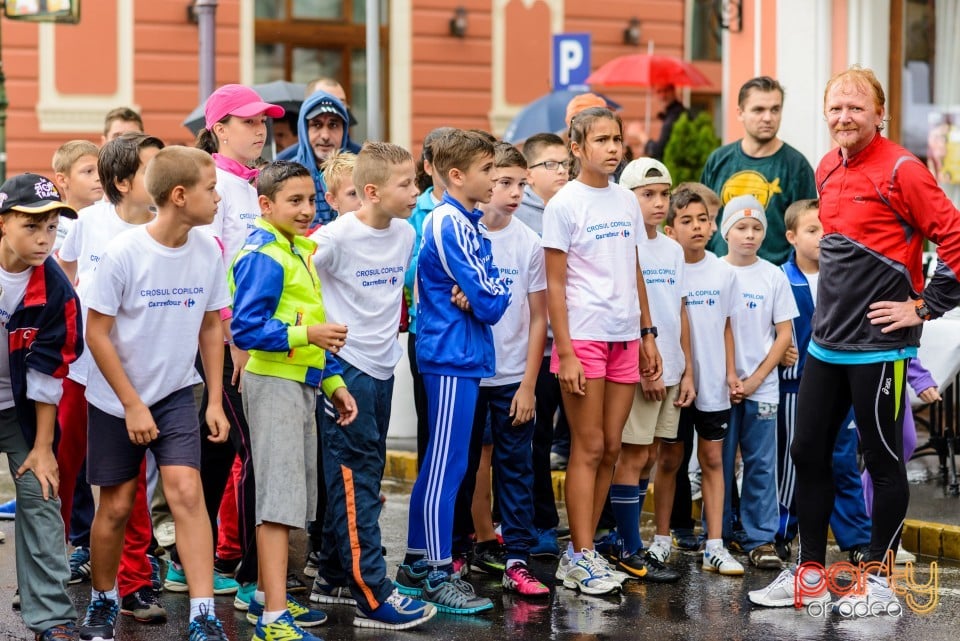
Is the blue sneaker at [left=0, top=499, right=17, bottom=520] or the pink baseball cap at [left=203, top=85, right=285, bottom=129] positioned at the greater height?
the pink baseball cap at [left=203, top=85, right=285, bottom=129]

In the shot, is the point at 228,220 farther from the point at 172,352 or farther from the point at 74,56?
the point at 74,56

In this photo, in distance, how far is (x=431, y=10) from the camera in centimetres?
2130

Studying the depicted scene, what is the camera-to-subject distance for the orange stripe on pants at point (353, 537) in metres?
6.17

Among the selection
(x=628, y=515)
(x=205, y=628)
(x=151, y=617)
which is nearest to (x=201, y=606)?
(x=205, y=628)

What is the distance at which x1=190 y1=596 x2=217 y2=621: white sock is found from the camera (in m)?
5.75

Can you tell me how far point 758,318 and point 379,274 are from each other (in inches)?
86.3

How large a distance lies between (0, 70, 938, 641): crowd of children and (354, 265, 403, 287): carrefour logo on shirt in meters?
0.01

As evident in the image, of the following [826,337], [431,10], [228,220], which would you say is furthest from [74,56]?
[826,337]

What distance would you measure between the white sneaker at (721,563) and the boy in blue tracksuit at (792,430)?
407 mm

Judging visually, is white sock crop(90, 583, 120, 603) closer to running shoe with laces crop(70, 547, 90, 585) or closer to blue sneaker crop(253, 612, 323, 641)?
blue sneaker crop(253, 612, 323, 641)

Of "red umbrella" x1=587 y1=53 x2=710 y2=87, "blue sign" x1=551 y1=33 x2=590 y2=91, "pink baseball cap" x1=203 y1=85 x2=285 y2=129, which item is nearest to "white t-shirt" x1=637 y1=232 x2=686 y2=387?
"pink baseball cap" x1=203 y1=85 x2=285 y2=129

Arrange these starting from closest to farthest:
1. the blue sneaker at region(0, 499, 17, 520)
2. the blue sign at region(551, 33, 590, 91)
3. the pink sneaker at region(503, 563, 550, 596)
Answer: the pink sneaker at region(503, 563, 550, 596) < the blue sneaker at region(0, 499, 17, 520) < the blue sign at region(551, 33, 590, 91)

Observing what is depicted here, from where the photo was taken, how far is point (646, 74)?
18.1 m

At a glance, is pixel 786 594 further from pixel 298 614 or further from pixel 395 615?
pixel 298 614
